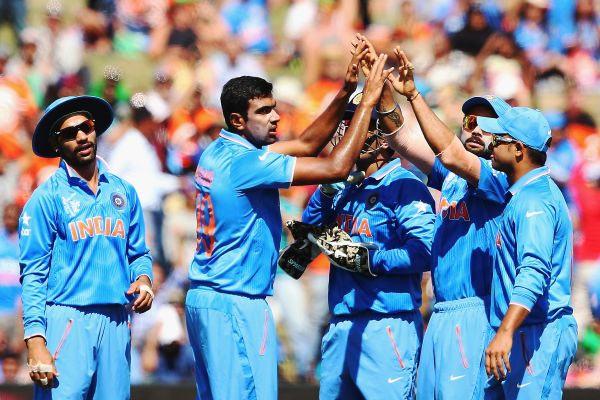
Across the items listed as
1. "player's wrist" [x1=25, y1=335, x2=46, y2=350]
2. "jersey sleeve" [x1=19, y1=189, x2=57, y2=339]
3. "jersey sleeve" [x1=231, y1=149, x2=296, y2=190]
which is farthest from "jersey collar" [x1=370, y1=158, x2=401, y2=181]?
"player's wrist" [x1=25, y1=335, x2=46, y2=350]

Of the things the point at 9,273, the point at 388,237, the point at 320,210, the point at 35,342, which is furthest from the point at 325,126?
the point at 9,273

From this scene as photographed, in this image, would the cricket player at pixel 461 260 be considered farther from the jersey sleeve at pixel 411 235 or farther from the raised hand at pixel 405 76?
the jersey sleeve at pixel 411 235

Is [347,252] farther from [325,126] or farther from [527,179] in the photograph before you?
[527,179]

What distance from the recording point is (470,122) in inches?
270

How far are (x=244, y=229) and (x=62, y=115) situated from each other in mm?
1236

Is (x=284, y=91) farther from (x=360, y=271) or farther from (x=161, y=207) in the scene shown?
(x=360, y=271)

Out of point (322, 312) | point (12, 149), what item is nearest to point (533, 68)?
point (322, 312)

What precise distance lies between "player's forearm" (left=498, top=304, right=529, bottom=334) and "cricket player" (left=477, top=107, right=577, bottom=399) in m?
0.10

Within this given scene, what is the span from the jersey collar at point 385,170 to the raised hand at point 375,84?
814 mm

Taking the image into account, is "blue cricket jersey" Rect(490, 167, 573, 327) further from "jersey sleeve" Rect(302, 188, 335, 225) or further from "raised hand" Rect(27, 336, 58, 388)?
"raised hand" Rect(27, 336, 58, 388)

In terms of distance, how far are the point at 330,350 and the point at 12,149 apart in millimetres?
5733

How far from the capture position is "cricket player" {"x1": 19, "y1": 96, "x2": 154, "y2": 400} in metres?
6.60

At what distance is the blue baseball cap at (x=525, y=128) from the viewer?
6297 millimetres

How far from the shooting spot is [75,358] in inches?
260
